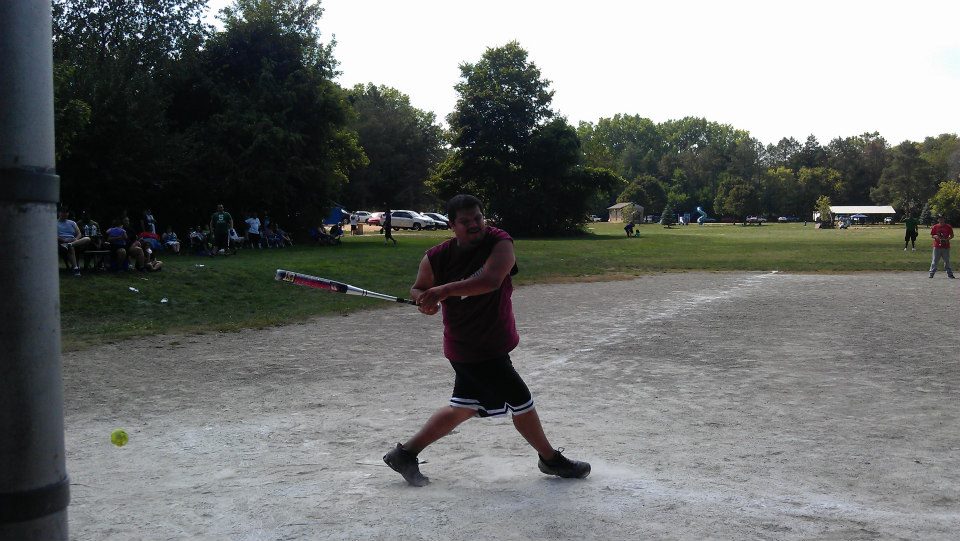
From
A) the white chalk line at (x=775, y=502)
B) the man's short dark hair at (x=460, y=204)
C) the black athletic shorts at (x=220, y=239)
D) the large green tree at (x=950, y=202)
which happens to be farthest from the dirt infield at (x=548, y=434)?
the large green tree at (x=950, y=202)

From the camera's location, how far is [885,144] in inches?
6309

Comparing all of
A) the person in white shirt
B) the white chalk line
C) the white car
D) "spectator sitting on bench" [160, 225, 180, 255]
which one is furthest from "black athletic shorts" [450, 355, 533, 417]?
the white car

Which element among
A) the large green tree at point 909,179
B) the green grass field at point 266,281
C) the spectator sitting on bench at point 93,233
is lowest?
the green grass field at point 266,281

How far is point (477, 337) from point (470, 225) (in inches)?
27.8

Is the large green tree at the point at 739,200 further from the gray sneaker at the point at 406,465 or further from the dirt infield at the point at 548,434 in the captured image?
the gray sneaker at the point at 406,465

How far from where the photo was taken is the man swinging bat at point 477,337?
5.26m

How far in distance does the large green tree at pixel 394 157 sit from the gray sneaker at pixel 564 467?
253ft

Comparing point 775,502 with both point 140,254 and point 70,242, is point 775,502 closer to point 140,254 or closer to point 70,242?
point 140,254

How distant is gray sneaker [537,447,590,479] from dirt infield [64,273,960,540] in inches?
2.7

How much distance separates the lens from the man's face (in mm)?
5262

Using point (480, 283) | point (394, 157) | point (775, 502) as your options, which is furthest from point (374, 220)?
point (775, 502)

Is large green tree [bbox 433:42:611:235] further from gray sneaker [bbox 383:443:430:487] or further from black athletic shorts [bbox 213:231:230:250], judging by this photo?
gray sneaker [bbox 383:443:430:487]

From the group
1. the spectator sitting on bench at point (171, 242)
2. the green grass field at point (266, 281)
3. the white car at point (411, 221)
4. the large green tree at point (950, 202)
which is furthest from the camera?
the large green tree at point (950, 202)

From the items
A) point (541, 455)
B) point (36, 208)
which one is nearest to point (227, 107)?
point (541, 455)
